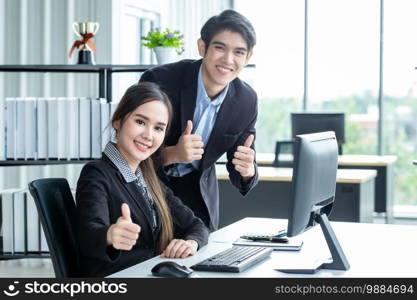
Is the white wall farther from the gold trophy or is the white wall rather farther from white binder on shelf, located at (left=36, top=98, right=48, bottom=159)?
white binder on shelf, located at (left=36, top=98, right=48, bottom=159)

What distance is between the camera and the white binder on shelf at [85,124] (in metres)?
3.66

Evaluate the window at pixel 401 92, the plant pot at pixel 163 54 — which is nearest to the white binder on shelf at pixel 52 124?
the plant pot at pixel 163 54

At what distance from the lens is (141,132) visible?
2.31 m

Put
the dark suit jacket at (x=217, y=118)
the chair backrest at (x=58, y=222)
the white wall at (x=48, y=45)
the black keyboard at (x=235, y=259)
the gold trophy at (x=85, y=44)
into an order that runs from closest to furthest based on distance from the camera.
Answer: the black keyboard at (x=235, y=259) → the chair backrest at (x=58, y=222) → the dark suit jacket at (x=217, y=118) → the gold trophy at (x=85, y=44) → the white wall at (x=48, y=45)

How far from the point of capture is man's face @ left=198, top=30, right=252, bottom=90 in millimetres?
2643

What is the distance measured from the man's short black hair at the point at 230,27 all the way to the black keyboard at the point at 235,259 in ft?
2.78

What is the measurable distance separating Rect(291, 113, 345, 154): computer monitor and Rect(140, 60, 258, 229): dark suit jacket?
10.9 feet

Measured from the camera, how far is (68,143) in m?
3.66

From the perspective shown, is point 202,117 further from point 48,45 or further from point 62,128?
point 48,45

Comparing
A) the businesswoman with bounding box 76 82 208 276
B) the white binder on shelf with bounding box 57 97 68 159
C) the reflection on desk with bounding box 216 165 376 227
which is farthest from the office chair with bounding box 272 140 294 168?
the businesswoman with bounding box 76 82 208 276

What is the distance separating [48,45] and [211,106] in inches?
108

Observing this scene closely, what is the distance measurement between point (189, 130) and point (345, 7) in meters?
5.25

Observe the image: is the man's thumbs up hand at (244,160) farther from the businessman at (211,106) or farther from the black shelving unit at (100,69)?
the black shelving unit at (100,69)

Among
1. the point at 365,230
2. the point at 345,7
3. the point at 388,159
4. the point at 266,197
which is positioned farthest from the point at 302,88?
the point at 365,230
